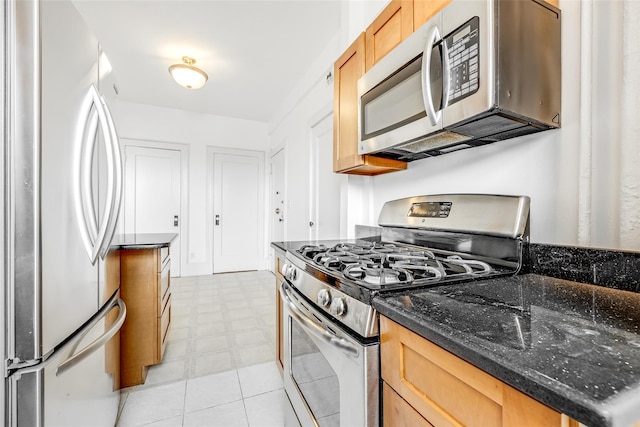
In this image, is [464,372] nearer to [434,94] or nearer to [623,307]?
[623,307]

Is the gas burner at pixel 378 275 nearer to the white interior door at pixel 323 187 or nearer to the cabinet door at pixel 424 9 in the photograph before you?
the cabinet door at pixel 424 9

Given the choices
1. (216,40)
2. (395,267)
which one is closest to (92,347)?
(395,267)

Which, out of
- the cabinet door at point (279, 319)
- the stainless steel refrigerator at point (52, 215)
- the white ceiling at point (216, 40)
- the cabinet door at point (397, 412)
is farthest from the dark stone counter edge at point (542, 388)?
the white ceiling at point (216, 40)

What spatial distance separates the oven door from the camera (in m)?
0.73

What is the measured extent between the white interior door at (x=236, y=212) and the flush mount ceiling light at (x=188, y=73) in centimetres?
170

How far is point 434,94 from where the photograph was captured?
1013 millimetres

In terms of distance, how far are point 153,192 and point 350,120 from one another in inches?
153

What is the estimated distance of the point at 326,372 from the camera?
96 centimetres

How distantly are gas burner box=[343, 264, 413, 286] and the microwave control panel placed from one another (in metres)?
0.59

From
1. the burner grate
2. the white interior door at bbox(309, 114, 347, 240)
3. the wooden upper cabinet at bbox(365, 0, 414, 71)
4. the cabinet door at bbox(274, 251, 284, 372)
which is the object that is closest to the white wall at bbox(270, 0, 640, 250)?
the burner grate

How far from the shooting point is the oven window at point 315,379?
898mm

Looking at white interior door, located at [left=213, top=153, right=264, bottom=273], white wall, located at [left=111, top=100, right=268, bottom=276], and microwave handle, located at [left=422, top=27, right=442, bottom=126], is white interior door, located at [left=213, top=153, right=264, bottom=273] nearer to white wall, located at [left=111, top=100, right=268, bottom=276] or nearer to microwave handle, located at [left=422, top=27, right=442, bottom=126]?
white wall, located at [left=111, top=100, right=268, bottom=276]

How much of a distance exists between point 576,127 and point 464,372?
34.5 inches

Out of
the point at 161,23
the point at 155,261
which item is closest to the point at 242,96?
the point at 161,23
